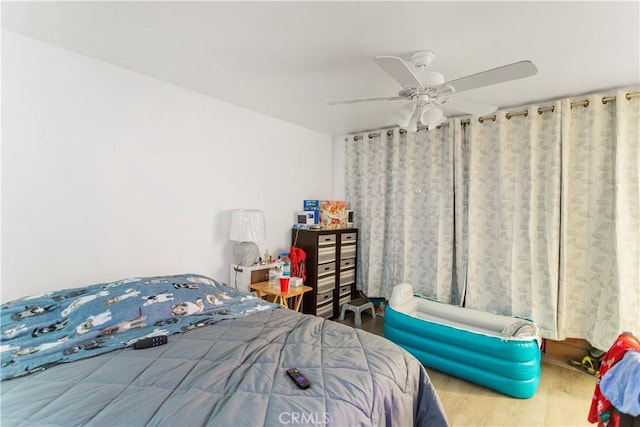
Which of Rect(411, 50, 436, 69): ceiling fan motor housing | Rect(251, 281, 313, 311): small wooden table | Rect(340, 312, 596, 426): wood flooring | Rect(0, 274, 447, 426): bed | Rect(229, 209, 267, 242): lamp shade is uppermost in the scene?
Rect(411, 50, 436, 69): ceiling fan motor housing

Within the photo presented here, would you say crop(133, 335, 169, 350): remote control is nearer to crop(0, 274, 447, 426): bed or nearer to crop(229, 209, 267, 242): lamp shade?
crop(0, 274, 447, 426): bed

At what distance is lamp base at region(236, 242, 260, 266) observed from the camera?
2922mm

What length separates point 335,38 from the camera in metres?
1.77

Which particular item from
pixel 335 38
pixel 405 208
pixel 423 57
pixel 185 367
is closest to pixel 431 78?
pixel 423 57

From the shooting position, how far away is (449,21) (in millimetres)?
1591

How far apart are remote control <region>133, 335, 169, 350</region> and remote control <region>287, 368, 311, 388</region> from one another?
2.47 ft

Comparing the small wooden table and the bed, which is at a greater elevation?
the bed

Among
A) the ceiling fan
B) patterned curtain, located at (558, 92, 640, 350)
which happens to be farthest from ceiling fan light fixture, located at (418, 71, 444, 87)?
patterned curtain, located at (558, 92, 640, 350)

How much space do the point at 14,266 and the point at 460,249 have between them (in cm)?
362

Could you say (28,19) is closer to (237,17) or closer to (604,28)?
(237,17)

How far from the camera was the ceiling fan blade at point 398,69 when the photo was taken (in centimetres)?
148

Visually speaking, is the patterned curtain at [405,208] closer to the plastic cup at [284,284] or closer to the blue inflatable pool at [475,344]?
the blue inflatable pool at [475,344]
